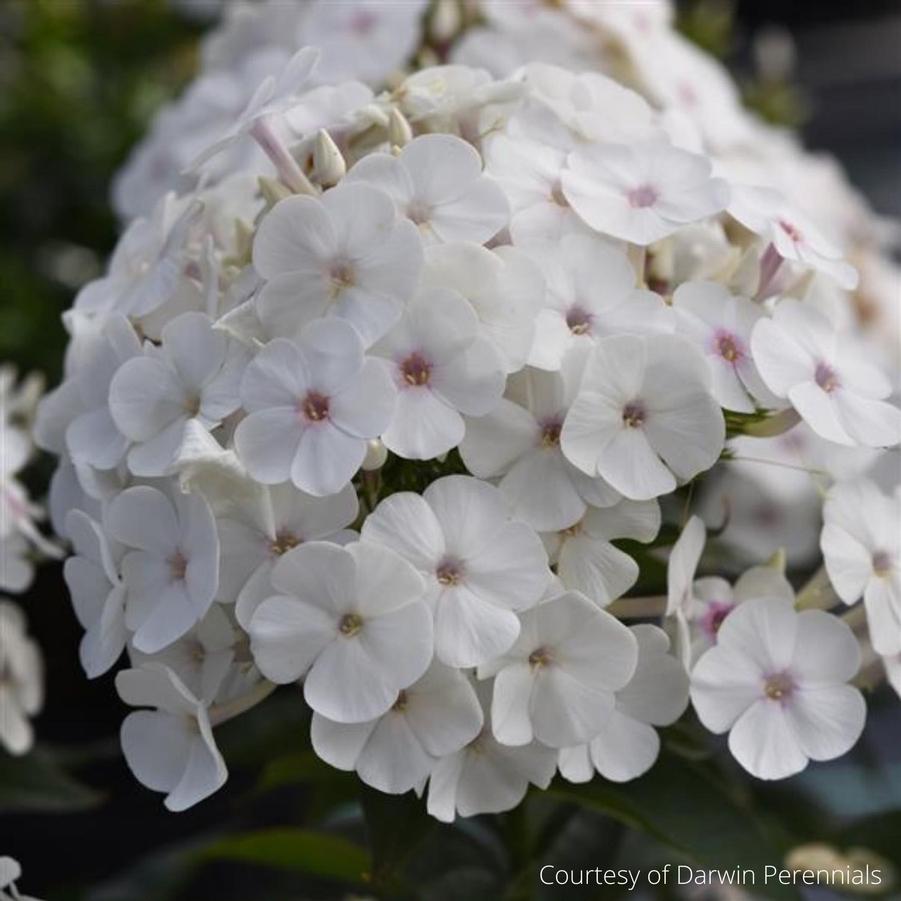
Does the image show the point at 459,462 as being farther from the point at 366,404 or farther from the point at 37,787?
the point at 37,787

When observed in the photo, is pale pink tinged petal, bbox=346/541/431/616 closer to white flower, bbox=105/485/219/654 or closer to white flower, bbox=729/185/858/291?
white flower, bbox=105/485/219/654

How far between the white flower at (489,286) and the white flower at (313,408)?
39 mm

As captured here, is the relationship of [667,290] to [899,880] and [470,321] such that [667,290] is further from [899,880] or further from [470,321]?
[899,880]

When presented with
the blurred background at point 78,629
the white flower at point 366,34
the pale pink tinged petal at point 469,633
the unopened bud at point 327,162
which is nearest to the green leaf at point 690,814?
the blurred background at point 78,629

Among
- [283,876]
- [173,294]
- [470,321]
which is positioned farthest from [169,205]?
[283,876]

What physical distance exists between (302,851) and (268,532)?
0.78 ft

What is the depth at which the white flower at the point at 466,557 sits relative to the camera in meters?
0.43

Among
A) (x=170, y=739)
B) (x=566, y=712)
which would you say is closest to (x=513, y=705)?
(x=566, y=712)

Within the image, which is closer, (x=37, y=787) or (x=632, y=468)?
(x=632, y=468)

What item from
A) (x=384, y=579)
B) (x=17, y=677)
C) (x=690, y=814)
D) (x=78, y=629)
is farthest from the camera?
(x=78, y=629)

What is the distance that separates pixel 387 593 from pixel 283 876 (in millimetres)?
450

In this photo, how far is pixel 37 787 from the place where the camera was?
65cm

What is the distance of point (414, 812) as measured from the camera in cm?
49

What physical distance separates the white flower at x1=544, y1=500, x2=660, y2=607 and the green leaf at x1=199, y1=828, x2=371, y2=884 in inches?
8.3
